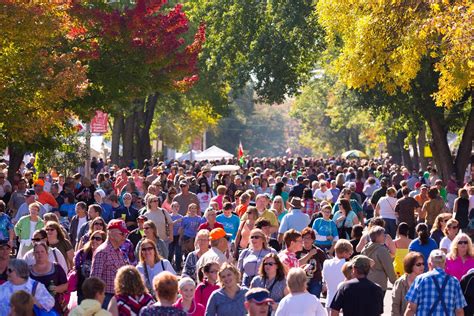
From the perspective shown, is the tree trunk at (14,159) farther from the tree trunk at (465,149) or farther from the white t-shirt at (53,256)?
the white t-shirt at (53,256)

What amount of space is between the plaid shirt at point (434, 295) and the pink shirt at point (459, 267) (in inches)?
72.0

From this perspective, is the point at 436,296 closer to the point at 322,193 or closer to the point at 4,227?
the point at 4,227

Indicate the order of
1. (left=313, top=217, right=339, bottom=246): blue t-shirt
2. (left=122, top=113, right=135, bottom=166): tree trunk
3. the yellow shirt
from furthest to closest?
(left=122, top=113, right=135, bottom=166): tree trunk
the yellow shirt
(left=313, top=217, right=339, bottom=246): blue t-shirt

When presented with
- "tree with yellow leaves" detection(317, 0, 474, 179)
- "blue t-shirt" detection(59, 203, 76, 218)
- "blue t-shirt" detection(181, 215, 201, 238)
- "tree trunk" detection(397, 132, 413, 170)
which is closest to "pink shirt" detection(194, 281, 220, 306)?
"tree with yellow leaves" detection(317, 0, 474, 179)

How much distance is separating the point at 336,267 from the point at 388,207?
10013mm

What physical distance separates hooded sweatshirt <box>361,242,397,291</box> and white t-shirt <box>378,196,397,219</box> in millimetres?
9265

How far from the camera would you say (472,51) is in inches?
715

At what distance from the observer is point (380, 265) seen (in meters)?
13.9

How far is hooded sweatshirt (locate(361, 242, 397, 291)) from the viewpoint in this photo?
13.8 metres

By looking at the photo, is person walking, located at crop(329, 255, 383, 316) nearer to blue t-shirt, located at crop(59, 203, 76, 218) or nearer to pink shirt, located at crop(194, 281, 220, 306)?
pink shirt, located at crop(194, 281, 220, 306)

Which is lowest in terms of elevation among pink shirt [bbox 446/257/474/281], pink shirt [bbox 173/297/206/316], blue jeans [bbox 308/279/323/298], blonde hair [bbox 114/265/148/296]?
→ pink shirt [bbox 173/297/206/316]

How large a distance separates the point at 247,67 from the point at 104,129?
7.25 metres

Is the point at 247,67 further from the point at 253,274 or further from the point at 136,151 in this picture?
the point at 253,274

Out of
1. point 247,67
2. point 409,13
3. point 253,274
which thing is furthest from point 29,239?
point 247,67
